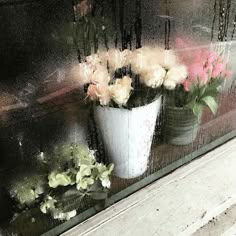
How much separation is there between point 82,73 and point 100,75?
5 centimetres

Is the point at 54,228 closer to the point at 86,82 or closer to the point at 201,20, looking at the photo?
the point at 86,82

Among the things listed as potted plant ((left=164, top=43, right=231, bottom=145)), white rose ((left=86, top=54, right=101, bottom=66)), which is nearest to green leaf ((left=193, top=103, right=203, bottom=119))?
potted plant ((left=164, top=43, right=231, bottom=145))

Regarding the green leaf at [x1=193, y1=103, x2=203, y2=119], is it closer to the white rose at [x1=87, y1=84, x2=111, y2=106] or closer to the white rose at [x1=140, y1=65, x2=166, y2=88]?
the white rose at [x1=140, y1=65, x2=166, y2=88]

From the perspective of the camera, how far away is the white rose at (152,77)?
994 millimetres

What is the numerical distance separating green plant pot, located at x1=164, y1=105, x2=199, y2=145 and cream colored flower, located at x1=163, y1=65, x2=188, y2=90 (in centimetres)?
8

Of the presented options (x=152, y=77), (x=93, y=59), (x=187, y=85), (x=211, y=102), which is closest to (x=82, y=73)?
(x=93, y=59)

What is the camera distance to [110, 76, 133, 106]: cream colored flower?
0.93m

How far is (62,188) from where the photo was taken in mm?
934

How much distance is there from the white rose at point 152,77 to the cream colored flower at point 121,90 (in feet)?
0.17

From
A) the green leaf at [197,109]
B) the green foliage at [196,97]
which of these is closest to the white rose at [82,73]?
the green foliage at [196,97]

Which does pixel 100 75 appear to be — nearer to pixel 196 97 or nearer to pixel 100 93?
pixel 100 93

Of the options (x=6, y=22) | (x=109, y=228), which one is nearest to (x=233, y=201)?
(x=109, y=228)

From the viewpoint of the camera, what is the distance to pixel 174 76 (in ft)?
3.46

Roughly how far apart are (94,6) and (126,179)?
1.67 feet
